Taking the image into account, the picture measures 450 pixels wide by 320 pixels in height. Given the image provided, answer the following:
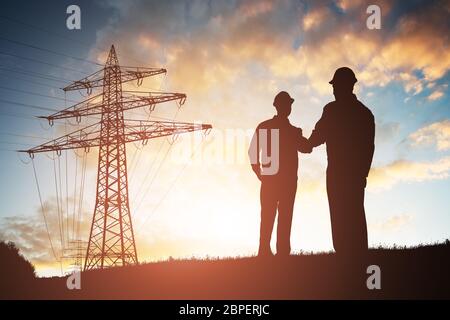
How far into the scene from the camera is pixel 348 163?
9.64 meters

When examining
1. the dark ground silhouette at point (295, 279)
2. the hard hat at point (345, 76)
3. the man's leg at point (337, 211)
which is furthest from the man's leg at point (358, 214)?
the hard hat at point (345, 76)

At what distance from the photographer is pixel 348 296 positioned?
27.8 ft

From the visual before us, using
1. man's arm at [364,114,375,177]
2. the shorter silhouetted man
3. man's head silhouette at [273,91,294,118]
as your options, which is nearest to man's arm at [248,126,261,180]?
the shorter silhouetted man

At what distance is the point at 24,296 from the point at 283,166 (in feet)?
33.5

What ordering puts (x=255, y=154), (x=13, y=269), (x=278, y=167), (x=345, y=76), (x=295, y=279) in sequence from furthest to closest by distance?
(x=13, y=269) < (x=255, y=154) < (x=278, y=167) < (x=345, y=76) < (x=295, y=279)

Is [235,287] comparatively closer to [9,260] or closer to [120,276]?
[120,276]

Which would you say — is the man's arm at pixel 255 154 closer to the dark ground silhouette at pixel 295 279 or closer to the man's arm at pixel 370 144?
the dark ground silhouette at pixel 295 279

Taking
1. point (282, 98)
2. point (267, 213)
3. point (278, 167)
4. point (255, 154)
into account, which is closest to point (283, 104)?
point (282, 98)

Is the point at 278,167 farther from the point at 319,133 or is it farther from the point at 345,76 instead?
the point at 345,76

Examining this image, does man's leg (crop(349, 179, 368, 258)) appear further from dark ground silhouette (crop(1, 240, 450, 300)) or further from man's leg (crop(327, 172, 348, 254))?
dark ground silhouette (crop(1, 240, 450, 300))

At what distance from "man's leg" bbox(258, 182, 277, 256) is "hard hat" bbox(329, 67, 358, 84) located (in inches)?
115

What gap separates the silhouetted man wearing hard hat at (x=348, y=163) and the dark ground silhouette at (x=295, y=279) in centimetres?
65

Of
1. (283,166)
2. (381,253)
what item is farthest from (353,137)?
(381,253)

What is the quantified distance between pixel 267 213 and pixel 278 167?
3.84 feet
